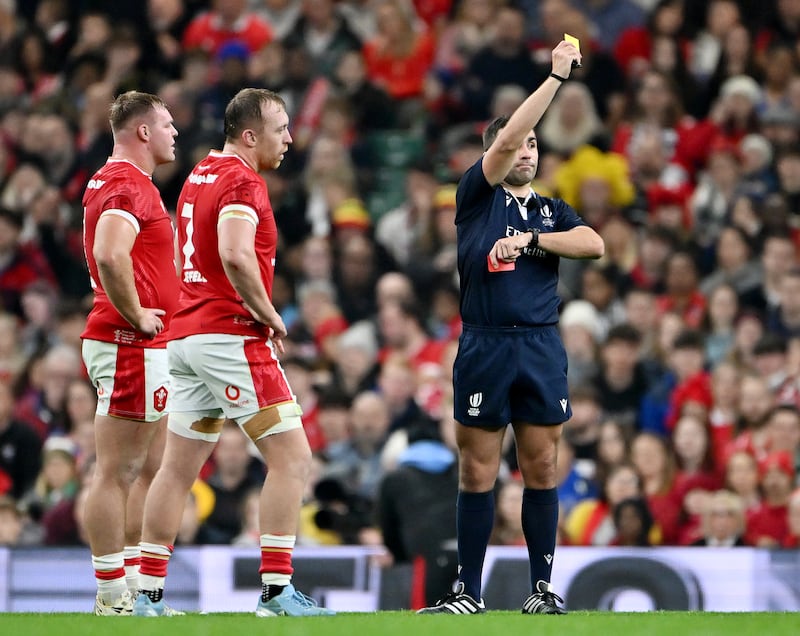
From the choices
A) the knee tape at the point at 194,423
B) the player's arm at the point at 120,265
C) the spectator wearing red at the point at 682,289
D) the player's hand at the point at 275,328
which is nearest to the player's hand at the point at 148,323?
the player's arm at the point at 120,265

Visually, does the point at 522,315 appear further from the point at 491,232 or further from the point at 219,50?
the point at 219,50

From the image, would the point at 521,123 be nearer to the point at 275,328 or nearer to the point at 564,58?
the point at 564,58

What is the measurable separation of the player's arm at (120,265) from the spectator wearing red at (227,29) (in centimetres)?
948

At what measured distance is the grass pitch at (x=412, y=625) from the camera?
Answer: 648cm

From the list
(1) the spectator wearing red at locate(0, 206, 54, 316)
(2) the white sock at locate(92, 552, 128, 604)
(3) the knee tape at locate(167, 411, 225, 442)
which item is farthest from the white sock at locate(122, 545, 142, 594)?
(1) the spectator wearing red at locate(0, 206, 54, 316)

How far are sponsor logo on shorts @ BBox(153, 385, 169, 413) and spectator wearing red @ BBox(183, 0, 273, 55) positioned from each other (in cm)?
950

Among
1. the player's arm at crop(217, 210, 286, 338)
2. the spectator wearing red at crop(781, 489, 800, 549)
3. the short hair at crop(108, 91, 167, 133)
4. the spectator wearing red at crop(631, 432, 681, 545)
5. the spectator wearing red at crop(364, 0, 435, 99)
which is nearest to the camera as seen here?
the player's arm at crop(217, 210, 286, 338)

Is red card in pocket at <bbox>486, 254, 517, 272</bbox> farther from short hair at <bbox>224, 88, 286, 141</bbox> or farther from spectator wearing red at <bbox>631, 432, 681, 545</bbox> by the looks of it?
spectator wearing red at <bbox>631, 432, 681, 545</bbox>

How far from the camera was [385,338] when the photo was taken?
13.6 m

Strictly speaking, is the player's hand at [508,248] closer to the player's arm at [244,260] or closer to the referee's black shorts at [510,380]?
the referee's black shorts at [510,380]

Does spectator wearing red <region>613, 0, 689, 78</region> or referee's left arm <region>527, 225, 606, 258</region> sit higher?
spectator wearing red <region>613, 0, 689, 78</region>

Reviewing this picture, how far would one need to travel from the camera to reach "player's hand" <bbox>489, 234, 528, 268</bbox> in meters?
7.48

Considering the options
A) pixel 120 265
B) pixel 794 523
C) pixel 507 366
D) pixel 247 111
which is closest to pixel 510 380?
pixel 507 366

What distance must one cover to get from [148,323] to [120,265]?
319 millimetres
